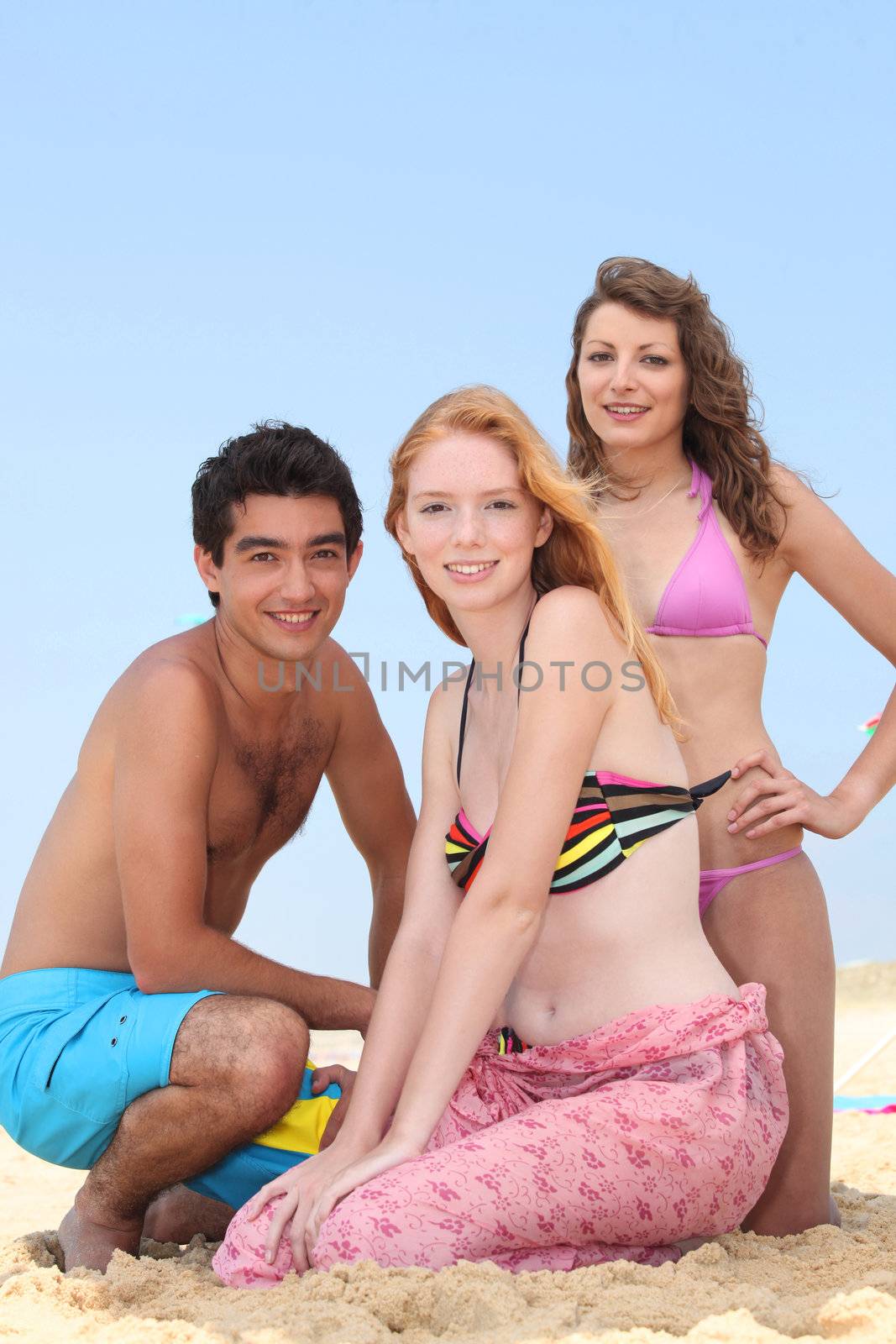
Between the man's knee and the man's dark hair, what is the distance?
1.36 meters

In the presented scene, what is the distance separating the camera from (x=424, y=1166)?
2652mm

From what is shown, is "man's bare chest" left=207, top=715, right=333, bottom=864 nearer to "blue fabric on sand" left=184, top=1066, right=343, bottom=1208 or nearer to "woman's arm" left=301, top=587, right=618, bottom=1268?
"blue fabric on sand" left=184, top=1066, right=343, bottom=1208

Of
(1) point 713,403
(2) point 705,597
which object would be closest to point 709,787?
(2) point 705,597

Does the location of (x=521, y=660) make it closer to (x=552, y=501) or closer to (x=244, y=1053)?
(x=552, y=501)

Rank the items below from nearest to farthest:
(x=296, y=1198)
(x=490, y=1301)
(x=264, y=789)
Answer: (x=490, y=1301) < (x=296, y=1198) < (x=264, y=789)

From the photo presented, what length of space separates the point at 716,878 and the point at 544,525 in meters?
1.08

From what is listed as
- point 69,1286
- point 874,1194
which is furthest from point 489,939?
point 874,1194

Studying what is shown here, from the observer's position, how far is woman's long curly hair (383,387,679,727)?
3041mm

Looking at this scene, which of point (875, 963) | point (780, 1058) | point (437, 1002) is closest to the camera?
point (437, 1002)

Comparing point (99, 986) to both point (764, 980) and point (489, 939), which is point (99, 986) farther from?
point (764, 980)

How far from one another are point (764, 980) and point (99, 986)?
1.85 metres

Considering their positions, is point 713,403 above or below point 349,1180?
above

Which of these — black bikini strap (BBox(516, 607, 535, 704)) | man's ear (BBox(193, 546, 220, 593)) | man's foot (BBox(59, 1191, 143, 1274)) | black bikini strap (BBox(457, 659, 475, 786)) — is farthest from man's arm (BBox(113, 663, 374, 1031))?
black bikini strap (BBox(516, 607, 535, 704))

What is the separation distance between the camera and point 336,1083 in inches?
143
